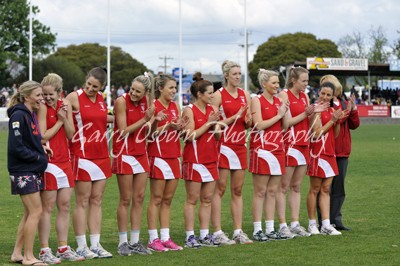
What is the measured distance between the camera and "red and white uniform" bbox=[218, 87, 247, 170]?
421 inches

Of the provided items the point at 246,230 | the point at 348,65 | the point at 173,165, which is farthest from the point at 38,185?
the point at 348,65

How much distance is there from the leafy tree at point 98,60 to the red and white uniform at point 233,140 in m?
110

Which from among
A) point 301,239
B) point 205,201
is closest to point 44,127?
point 205,201

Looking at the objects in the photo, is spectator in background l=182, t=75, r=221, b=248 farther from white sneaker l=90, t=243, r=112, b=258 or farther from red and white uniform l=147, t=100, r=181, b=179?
white sneaker l=90, t=243, r=112, b=258

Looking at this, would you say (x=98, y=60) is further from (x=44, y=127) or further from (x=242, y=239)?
(x=44, y=127)

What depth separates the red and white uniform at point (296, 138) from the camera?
11.3 m

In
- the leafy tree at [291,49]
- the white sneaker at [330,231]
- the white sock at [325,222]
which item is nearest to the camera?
the white sneaker at [330,231]

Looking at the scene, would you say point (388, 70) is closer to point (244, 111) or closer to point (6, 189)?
point (6, 189)

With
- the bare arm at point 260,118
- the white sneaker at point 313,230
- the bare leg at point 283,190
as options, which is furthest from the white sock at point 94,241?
the white sneaker at point 313,230

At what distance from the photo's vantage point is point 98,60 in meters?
122

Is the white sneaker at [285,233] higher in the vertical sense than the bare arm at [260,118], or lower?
lower

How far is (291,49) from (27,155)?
329ft

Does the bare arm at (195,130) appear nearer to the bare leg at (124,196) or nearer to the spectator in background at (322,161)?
the bare leg at (124,196)

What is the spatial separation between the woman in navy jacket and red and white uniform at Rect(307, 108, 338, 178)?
13.7ft
